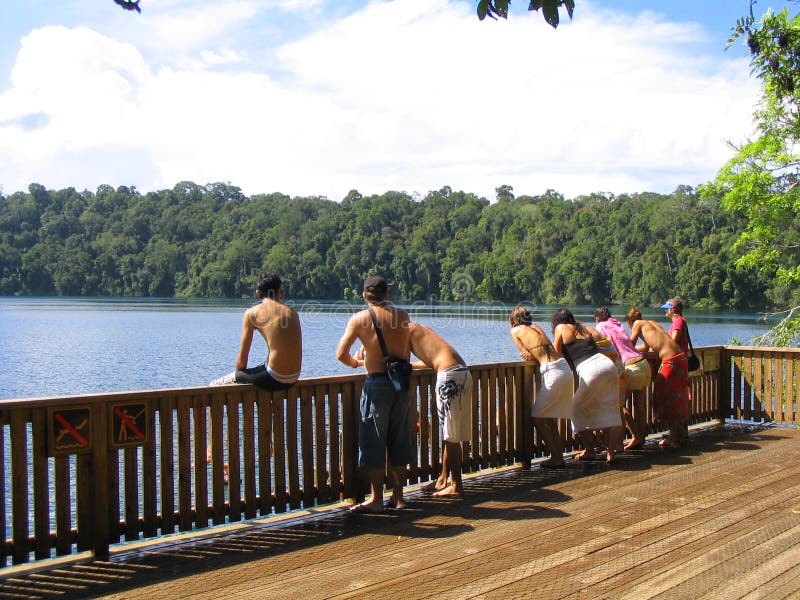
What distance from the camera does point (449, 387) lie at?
552 centimetres

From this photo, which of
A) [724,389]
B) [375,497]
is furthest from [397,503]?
[724,389]

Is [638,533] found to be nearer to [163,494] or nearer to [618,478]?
[618,478]

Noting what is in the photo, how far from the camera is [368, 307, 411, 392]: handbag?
5.12m

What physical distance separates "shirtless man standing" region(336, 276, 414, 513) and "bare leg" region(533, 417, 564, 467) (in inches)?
65.3

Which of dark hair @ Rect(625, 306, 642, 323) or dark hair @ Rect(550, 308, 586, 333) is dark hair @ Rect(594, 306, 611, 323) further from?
dark hair @ Rect(550, 308, 586, 333)

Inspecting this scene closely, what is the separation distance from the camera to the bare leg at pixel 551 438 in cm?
652

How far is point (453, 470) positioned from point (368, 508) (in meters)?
0.74

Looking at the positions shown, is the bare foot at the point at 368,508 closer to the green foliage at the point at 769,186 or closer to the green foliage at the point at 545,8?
the green foliage at the point at 545,8

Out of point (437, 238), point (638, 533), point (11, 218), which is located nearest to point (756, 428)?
point (638, 533)

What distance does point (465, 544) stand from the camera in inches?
177

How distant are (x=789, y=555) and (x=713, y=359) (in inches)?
198

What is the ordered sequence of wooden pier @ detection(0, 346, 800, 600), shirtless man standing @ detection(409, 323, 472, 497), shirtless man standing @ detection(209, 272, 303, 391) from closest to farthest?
1. wooden pier @ detection(0, 346, 800, 600)
2. shirtless man standing @ detection(209, 272, 303, 391)
3. shirtless man standing @ detection(409, 323, 472, 497)

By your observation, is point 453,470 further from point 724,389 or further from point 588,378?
point 724,389

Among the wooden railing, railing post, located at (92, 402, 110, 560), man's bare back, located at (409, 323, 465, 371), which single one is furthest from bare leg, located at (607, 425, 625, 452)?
railing post, located at (92, 402, 110, 560)
